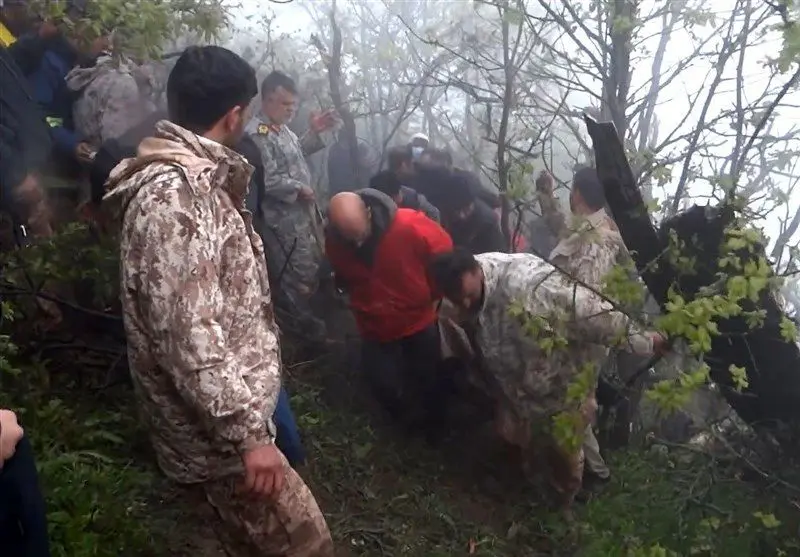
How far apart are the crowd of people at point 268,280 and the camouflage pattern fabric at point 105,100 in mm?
13

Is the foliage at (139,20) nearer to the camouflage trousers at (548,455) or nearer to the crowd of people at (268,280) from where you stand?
the crowd of people at (268,280)

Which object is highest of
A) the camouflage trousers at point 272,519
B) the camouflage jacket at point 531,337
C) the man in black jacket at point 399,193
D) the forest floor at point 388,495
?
the man in black jacket at point 399,193

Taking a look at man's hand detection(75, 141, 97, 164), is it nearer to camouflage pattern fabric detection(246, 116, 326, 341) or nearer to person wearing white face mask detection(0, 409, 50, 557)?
camouflage pattern fabric detection(246, 116, 326, 341)

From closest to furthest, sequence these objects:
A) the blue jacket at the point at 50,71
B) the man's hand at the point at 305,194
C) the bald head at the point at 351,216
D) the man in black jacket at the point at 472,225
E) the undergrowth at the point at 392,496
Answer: the undergrowth at the point at 392,496 → the bald head at the point at 351,216 → the blue jacket at the point at 50,71 → the man's hand at the point at 305,194 → the man in black jacket at the point at 472,225

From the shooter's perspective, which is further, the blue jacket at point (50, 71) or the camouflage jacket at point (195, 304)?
the blue jacket at point (50, 71)

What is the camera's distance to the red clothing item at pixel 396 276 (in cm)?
430

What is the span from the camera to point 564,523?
409 centimetres

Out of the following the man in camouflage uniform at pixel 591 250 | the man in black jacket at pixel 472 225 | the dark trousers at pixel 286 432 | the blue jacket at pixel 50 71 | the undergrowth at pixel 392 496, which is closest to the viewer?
the dark trousers at pixel 286 432

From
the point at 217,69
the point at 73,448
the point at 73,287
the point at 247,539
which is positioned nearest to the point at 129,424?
the point at 73,448

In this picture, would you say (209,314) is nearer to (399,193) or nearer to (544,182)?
(399,193)

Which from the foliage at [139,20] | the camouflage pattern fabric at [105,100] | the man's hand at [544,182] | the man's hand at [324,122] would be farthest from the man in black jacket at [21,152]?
the man's hand at [544,182]

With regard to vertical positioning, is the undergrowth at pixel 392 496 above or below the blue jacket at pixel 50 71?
below

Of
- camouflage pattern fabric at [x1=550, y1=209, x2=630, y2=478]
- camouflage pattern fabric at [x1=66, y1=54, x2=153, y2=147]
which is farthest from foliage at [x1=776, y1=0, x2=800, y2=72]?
camouflage pattern fabric at [x1=66, y1=54, x2=153, y2=147]

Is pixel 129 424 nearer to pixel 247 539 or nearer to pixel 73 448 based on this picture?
pixel 73 448
